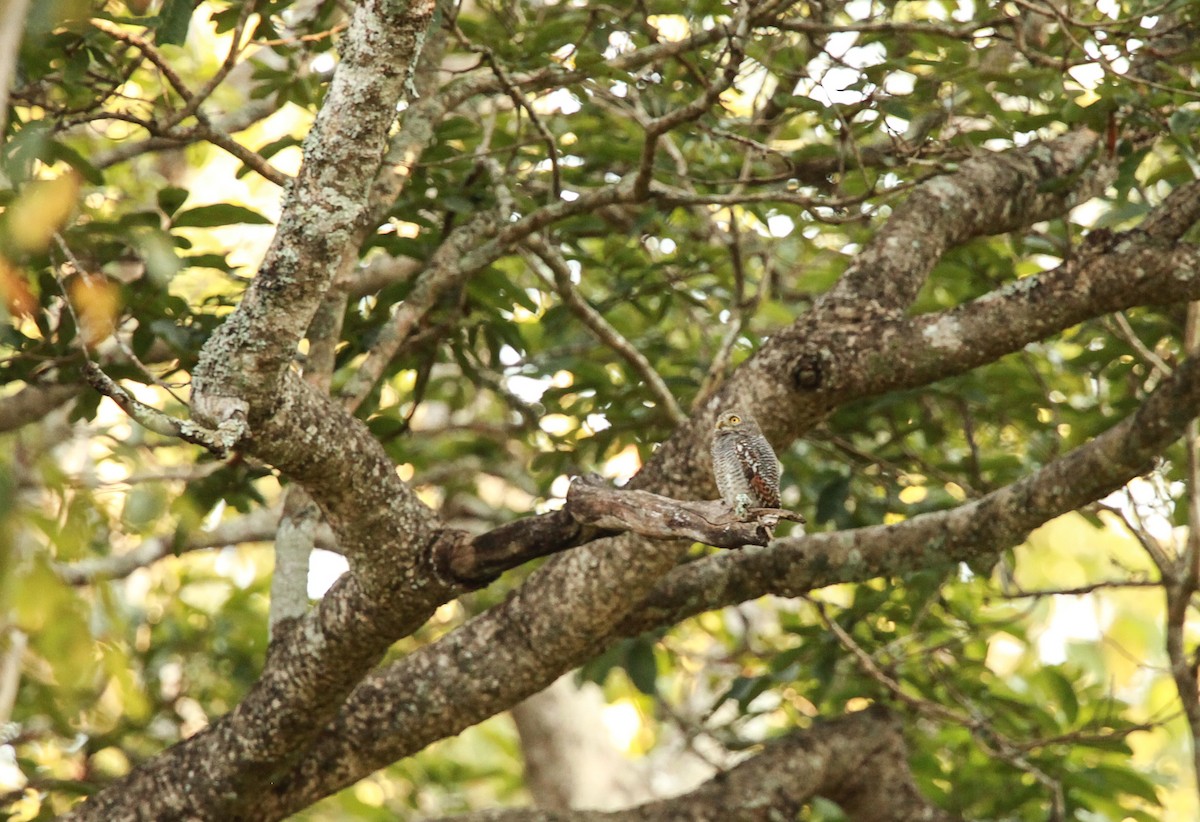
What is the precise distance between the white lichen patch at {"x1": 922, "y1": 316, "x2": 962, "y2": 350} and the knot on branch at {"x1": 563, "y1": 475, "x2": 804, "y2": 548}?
0.89 m

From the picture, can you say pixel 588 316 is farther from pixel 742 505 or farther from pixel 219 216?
pixel 742 505

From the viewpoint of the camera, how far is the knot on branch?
1.83 meters

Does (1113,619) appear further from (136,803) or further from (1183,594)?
(136,803)

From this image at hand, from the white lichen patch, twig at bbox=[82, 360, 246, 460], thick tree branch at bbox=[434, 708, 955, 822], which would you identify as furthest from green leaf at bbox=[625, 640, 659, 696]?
twig at bbox=[82, 360, 246, 460]

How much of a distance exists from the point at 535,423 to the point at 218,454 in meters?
2.48

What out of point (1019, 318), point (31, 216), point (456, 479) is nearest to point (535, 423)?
point (456, 479)

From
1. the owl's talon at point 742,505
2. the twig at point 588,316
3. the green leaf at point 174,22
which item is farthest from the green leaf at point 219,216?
the owl's talon at point 742,505

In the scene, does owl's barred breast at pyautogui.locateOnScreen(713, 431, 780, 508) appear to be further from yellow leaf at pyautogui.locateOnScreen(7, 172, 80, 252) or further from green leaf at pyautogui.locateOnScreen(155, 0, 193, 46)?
green leaf at pyautogui.locateOnScreen(155, 0, 193, 46)

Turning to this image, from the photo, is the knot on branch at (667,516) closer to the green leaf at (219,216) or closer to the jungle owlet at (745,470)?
the jungle owlet at (745,470)

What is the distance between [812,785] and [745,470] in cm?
205

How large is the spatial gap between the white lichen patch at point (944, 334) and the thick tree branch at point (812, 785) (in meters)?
1.56

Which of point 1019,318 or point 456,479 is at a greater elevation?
point 456,479

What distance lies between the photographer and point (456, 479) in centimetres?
498

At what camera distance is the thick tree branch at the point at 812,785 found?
353 centimetres
